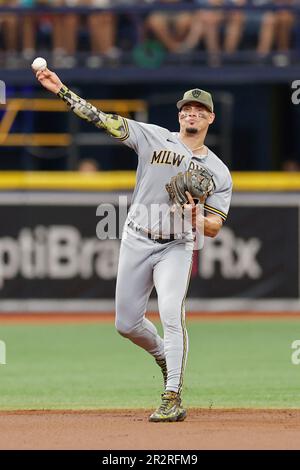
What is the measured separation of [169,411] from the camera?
300 inches

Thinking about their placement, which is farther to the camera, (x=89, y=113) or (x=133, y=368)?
(x=133, y=368)

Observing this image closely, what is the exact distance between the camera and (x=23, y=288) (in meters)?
15.8

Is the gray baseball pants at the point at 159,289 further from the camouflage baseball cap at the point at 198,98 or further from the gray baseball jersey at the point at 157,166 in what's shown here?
the camouflage baseball cap at the point at 198,98

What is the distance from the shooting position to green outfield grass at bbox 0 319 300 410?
9008mm

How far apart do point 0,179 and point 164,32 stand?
13.0 feet

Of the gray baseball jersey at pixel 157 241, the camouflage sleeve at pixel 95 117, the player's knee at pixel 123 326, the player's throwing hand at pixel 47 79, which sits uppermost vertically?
the player's throwing hand at pixel 47 79

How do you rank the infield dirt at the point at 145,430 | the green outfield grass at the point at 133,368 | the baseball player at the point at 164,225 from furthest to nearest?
the green outfield grass at the point at 133,368
the baseball player at the point at 164,225
the infield dirt at the point at 145,430

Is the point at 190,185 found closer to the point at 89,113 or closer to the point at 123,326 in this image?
the point at 89,113

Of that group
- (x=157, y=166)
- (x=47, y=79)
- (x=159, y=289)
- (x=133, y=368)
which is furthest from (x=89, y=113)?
(x=133, y=368)

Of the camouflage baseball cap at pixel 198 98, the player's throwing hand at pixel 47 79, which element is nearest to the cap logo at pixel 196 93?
the camouflage baseball cap at pixel 198 98

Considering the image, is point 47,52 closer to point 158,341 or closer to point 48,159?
point 48,159

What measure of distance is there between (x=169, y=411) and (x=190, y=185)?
1433 millimetres

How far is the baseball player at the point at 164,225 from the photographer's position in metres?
7.66

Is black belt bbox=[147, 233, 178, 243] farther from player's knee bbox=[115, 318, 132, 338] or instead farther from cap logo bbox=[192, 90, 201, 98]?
cap logo bbox=[192, 90, 201, 98]
